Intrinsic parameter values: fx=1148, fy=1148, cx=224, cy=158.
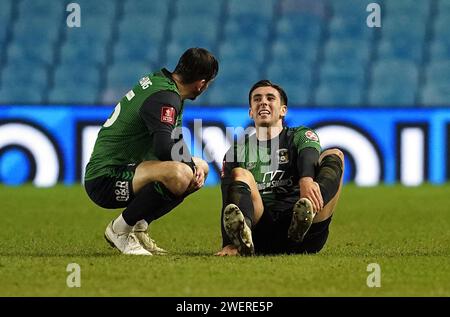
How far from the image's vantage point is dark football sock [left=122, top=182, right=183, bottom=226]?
7.11m

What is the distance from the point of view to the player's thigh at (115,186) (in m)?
7.29

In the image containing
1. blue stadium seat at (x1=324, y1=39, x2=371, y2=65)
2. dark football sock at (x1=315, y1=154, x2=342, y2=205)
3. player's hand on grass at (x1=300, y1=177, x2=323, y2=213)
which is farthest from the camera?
blue stadium seat at (x1=324, y1=39, x2=371, y2=65)

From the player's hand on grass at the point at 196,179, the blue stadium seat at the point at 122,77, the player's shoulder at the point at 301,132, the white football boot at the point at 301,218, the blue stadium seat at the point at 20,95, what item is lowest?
the white football boot at the point at 301,218

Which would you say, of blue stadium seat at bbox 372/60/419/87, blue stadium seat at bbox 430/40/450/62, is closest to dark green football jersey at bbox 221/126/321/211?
blue stadium seat at bbox 372/60/419/87

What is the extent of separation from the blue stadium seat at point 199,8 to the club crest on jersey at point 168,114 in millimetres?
11604

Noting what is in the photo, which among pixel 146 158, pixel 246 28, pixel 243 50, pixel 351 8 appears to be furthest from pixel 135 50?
pixel 146 158

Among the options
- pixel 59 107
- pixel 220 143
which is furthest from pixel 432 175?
pixel 59 107

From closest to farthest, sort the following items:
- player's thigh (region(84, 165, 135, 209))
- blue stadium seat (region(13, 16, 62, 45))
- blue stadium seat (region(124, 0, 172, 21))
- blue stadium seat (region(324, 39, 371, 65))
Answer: player's thigh (region(84, 165, 135, 209)), blue stadium seat (region(324, 39, 371, 65)), blue stadium seat (region(13, 16, 62, 45)), blue stadium seat (region(124, 0, 172, 21))

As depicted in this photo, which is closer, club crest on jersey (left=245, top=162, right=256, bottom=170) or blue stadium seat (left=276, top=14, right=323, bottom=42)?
club crest on jersey (left=245, top=162, right=256, bottom=170)

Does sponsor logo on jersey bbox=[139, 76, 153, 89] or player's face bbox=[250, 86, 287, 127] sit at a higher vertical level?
sponsor logo on jersey bbox=[139, 76, 153, 89]

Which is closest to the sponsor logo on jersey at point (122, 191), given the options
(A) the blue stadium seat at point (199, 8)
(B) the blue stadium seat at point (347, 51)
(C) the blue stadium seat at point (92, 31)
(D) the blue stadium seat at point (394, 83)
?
(D) the blue stadium seat at point (394, 83)

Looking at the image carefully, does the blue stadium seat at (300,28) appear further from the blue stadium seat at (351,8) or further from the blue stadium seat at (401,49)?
the blue stadium seat at (401,49)

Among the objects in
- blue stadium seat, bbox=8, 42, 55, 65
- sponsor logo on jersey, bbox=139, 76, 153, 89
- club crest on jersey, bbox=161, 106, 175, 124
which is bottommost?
club crest on jersey, bbox=161, 106, 175, 124

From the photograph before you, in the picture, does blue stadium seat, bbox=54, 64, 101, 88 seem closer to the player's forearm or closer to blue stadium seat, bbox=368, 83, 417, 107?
blue stadium seat, bbox=368, 83, 417, 107
